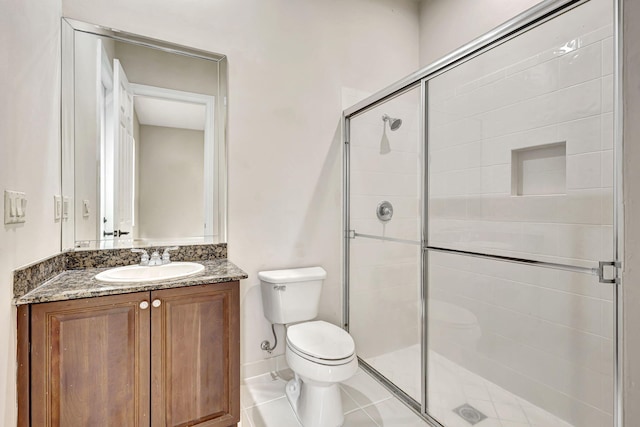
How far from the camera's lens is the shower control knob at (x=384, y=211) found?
6.84 feet

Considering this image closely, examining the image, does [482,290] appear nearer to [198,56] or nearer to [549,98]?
[549,98]

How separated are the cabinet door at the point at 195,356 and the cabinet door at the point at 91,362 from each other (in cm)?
5

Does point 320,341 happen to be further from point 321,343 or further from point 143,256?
point 143,256

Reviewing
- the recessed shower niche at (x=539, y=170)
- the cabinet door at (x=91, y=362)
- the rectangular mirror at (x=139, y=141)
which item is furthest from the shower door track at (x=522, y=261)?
the cabinet door at (x=91, y=362)

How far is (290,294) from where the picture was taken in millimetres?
1936

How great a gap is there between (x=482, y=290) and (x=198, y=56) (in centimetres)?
212

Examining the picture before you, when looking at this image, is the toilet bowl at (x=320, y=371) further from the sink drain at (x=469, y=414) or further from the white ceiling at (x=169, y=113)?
the white ceiling at (x=169, y=113)

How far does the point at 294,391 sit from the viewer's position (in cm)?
180

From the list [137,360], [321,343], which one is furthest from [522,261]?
[137,360]

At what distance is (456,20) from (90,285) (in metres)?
2.85

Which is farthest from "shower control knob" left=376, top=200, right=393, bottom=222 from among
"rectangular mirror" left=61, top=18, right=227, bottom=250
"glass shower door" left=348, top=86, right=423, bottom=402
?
"rectangular mirror" left=61, top=18, right=227, bottom=250

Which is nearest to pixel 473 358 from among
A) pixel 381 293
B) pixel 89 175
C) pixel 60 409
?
pixel 381 293

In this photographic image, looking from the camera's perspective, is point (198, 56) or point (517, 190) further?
point (198, 56)

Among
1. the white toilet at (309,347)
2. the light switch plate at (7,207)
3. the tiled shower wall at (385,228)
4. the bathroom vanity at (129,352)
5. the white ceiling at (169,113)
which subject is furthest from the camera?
the tiled shower wall at (385,228)
